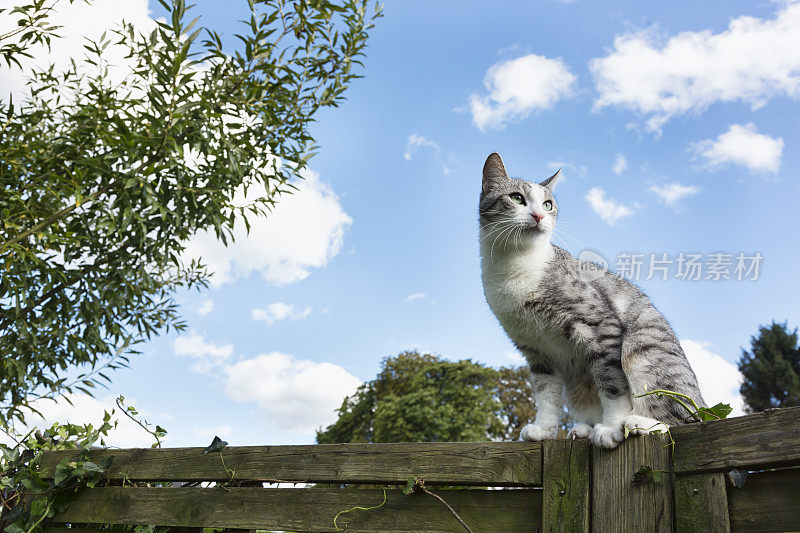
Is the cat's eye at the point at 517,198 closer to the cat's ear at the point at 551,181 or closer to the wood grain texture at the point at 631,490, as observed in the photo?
the cat's ear at the point at 551,181

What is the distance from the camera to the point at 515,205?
2.62m

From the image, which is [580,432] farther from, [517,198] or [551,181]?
[551,181]

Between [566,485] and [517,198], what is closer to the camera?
[566,485]

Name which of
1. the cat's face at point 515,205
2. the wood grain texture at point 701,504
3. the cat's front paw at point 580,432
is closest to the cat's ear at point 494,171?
the cat's face at point 515,205

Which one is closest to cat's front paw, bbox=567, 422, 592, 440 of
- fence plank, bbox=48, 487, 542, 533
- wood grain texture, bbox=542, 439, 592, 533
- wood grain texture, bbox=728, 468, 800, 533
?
wood grain texture, bbox=542, 439, 592, 533

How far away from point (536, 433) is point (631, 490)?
1.67 ft

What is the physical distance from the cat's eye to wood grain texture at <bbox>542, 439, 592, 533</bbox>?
1.23 metres

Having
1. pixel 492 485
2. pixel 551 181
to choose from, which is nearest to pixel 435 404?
pixel 551 181

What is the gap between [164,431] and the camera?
2.73m

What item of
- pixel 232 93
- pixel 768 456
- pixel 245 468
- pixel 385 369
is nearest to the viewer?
pixel 768 456

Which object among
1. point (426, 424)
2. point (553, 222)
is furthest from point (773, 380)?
point (553, 222)

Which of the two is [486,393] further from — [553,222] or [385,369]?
[553,222]

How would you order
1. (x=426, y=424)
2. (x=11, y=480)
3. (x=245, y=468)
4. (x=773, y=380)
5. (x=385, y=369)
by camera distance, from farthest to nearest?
1. (x=773, y=380)
2. (x=385, y=369)
3. (x=426, y=424)
4. (x=11, y=480)
5. (x=245, y=468)

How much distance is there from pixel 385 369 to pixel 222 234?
12.1 m
